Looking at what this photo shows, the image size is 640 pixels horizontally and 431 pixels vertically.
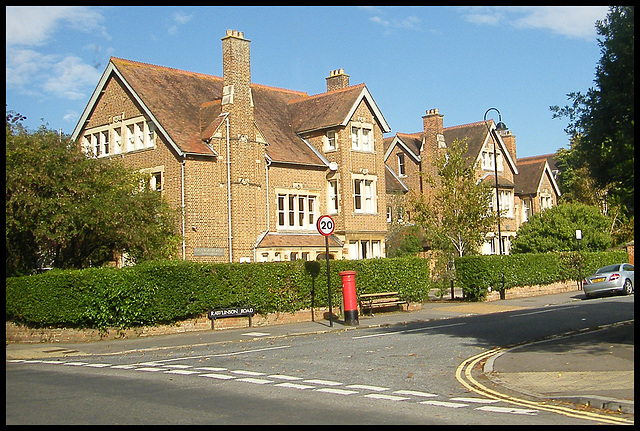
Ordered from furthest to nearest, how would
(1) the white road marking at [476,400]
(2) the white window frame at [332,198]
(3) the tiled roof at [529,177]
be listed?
(3) the tiled roof at [529,177], (2) the white window frame at [332,198], (1) the white road marking at [476,400]

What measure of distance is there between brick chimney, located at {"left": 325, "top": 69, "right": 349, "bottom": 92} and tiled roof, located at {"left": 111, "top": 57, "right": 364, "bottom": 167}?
229 cm

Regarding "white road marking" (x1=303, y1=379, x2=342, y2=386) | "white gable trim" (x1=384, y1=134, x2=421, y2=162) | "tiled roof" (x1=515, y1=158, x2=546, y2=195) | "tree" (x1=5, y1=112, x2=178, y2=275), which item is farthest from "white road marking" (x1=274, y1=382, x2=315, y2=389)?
"tiled roof" (x1=515, y1=158, x2=546, y2=195)

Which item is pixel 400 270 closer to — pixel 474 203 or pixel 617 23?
pixel 474 203

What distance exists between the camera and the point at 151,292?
22.7m

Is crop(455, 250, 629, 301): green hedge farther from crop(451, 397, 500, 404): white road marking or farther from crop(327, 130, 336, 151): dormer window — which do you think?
crop(451, 397, 500, 404): white road marking

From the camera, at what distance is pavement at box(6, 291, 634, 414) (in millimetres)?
10953

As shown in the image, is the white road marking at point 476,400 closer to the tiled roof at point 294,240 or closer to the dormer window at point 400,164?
the tiled roof at point 294,240

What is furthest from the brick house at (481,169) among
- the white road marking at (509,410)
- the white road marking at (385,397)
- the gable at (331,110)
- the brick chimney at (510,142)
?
the white road marking at (509,410)

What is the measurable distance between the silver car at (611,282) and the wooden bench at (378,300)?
37.7ft

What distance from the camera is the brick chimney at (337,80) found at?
148ft

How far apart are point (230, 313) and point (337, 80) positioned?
23881mm

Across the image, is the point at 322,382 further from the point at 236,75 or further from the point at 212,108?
the point at 212,108

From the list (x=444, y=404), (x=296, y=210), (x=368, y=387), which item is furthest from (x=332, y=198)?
(x=444, y=404)

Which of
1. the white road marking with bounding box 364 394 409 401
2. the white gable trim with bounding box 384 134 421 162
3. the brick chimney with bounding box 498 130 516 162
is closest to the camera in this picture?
the white road marking with bounding box 364 394 409 401
